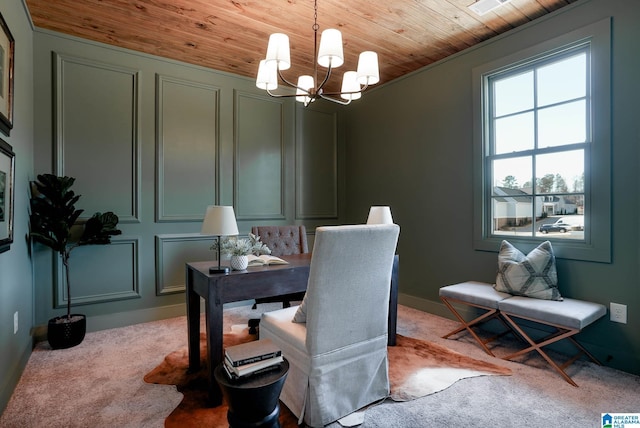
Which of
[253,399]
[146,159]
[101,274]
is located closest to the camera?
[253,399]

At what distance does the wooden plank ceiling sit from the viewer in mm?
2609

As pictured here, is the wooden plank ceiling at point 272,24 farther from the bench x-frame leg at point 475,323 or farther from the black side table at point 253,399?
the black side table at point 253,399

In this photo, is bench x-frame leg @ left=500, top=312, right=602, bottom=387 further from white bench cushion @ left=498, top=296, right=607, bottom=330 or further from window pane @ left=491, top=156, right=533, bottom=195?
window pane @ left=491, top=156, right=533, bottom=195

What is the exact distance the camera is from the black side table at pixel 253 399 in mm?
1387

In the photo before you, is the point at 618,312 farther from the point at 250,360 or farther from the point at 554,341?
the point at 250,360

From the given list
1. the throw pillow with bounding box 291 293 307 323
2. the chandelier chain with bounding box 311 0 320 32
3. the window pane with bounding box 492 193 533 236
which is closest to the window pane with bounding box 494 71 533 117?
the window pane with bounding box 492 193 533 236

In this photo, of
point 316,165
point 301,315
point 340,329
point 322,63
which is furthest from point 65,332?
point 316,165

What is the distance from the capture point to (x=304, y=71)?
12.8ft

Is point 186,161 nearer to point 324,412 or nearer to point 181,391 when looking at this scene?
point 181,391

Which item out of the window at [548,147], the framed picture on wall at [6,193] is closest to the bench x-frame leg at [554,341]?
the window at [548,147]

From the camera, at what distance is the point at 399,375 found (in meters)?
2.27

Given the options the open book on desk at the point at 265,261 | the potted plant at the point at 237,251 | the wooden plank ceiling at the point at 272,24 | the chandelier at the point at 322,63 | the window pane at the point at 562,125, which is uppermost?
the wooden plank ceiling at the point at 272,24

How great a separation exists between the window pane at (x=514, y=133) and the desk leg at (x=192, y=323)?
2884 millimetres

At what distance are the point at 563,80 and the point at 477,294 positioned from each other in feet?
6.09
